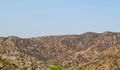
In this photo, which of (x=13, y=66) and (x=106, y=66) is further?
(x=106, y=66)

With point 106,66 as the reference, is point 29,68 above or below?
above

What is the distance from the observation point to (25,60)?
48.4m

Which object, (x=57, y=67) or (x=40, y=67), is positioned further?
(x=57, y=67)

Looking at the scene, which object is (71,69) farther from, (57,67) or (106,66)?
(106,66)

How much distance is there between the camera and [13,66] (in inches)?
1809

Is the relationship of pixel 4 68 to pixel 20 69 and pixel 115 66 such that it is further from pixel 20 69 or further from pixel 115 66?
pixel 115 66

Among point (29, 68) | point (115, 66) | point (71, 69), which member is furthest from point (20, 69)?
point (115, 66)

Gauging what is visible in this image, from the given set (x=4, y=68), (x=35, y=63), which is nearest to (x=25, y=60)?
(x=35, y=63)

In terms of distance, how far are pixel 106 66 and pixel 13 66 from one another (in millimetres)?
153971

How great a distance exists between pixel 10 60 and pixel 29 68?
4567mm

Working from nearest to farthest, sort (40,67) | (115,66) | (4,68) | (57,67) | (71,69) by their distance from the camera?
(4,68), (40,67), (57,67), (71,69), (115,66)

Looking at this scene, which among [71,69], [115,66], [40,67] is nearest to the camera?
[40,67]

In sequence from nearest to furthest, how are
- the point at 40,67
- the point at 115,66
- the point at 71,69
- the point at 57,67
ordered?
the point at 40,67 → the point at 57,67 → the point at 71,69 → the point at 115,66

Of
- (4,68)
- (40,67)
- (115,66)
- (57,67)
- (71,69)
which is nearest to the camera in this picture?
(4,68)
